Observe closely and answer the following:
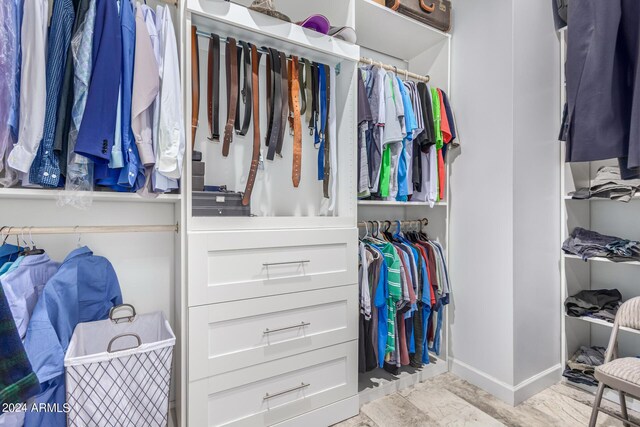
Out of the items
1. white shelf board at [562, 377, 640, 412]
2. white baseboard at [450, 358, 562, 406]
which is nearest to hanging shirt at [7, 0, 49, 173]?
white baseboard at [450, 358, 562, 406]

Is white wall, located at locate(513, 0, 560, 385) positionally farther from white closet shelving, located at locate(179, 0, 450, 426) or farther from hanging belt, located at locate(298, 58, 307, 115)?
hanging belt, located at locate(298, 58, 307, 115)

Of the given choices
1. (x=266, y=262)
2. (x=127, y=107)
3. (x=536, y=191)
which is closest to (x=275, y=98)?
(x=127, y=107)

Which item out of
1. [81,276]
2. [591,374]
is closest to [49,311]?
[81,276]

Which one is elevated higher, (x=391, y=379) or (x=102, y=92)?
(x=102, y=92)

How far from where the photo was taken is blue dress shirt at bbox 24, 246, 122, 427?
3.62ft

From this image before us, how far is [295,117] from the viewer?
5.33 ft

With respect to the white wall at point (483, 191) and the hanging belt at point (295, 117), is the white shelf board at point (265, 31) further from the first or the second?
the white wall at point (483, 191)

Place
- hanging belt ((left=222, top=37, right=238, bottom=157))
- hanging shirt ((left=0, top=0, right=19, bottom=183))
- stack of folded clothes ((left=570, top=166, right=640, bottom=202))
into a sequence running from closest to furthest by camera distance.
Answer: hanging shirt ((left=0, top=0, right=19, bottom=183)) < hanging belt ((left=222, top=37, right=238, bottom=157)) < stack of folded clothes ((left=570, top=166, right=640, bottom=202))

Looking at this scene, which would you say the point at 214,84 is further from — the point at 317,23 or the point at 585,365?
the point at 585,365

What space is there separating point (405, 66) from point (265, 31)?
136cm

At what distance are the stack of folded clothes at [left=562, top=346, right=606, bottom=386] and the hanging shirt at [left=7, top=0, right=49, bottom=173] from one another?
2.87 m

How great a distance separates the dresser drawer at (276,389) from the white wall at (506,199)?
0.85 m

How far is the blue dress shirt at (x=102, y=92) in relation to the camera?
110 centimetres

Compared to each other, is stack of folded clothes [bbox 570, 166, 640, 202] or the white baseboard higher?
stack of folded clothes [bbox 570, 166, 640, 202]
